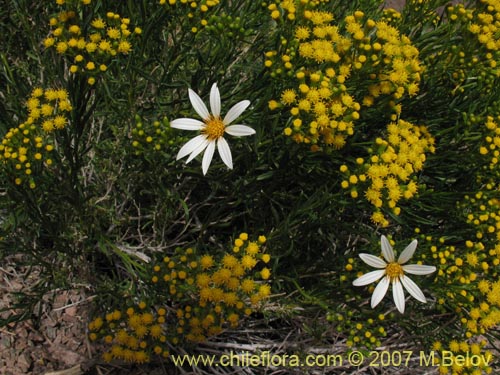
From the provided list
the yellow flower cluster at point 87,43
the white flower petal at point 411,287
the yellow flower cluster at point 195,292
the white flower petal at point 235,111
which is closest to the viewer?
the yellow flower cluster at point 87,43

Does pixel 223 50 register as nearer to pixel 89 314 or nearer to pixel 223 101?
pixel 223 101

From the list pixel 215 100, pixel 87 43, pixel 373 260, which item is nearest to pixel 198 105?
pixel 215 100

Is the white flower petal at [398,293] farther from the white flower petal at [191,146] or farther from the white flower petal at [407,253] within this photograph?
the white flower petal at [191,146]

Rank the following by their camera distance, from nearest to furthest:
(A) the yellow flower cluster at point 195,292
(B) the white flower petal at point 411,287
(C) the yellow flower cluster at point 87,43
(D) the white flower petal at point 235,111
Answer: (C) the yellow flower cluster at point 87,43 → (D) the white flower petal at point 235,111 → (A) the yellow flower cluster at point 195,292 → (B) the white flower petal at point 411,287

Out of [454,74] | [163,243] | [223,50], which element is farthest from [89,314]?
[454,74]

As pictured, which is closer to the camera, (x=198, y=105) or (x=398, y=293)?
(x=198, y=105)

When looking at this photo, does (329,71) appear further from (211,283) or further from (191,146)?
(211,283)

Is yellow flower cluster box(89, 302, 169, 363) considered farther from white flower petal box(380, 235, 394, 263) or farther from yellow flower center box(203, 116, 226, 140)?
white flower petal box(380, 235, 394, 263)

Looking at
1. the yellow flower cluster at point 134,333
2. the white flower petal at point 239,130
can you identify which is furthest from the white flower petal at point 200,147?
the yellow flower cluster at point 134,333
